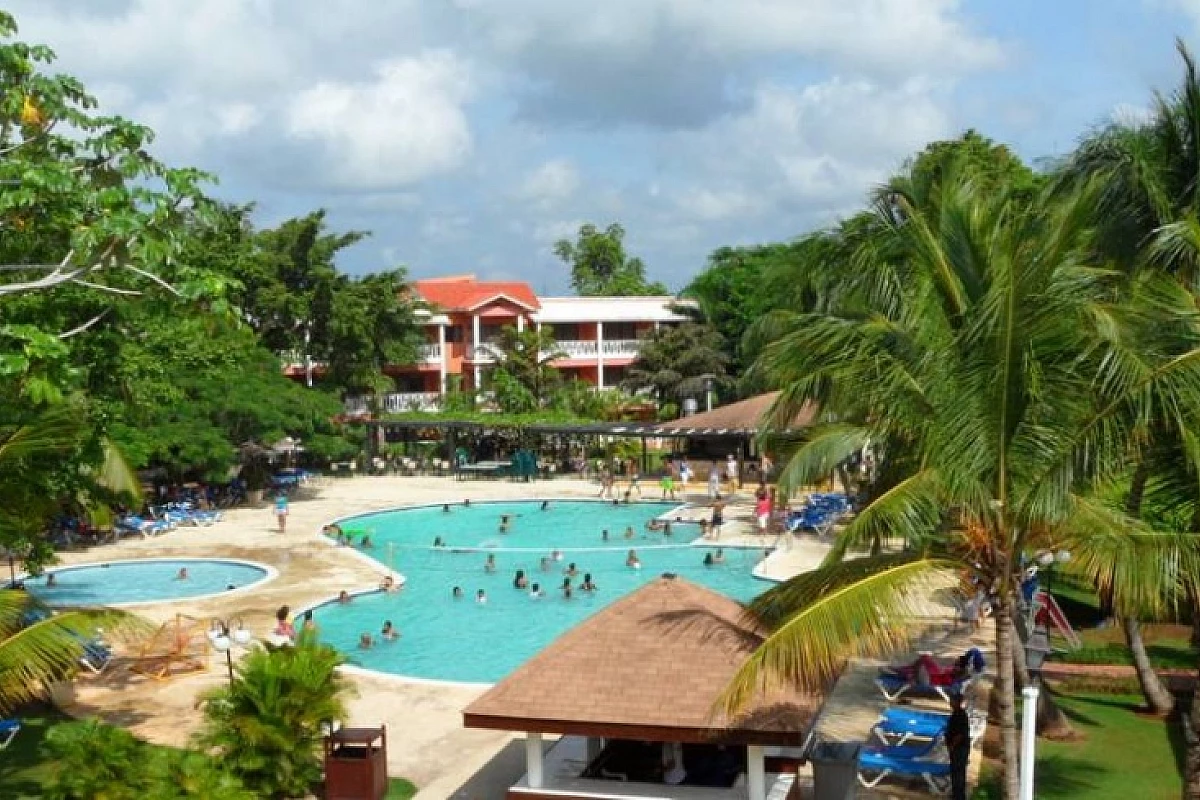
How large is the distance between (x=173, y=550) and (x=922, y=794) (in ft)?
76.2

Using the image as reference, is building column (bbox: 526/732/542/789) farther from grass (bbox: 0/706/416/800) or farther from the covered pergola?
grass (bbox: 0/706/416/800)

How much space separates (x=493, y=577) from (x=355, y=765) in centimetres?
1611

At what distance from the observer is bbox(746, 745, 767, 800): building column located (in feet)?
35.5

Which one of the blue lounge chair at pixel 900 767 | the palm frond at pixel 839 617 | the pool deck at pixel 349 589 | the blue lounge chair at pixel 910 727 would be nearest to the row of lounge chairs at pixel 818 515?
the pool deck at pixel 349 589

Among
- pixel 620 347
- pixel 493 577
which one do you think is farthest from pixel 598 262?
pixel 493 577

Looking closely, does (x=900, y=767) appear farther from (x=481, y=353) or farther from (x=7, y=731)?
(x=481, y=353)

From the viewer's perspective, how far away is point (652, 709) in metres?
10.8

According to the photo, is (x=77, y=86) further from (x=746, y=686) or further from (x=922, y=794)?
(x=922, y=794)

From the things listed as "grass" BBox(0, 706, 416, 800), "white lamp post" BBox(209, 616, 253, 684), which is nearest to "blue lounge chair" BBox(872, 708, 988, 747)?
"grass" BBox(0, 706, 416, 800)

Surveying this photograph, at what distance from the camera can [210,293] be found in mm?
10703

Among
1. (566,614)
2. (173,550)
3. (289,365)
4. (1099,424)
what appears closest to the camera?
(1099,424)

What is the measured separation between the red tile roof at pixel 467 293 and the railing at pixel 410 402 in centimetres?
493

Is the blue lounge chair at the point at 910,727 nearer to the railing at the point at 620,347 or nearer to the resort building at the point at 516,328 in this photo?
the resort building at the point at 516,328

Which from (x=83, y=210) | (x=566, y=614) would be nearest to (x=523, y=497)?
(x=566, y=614)
